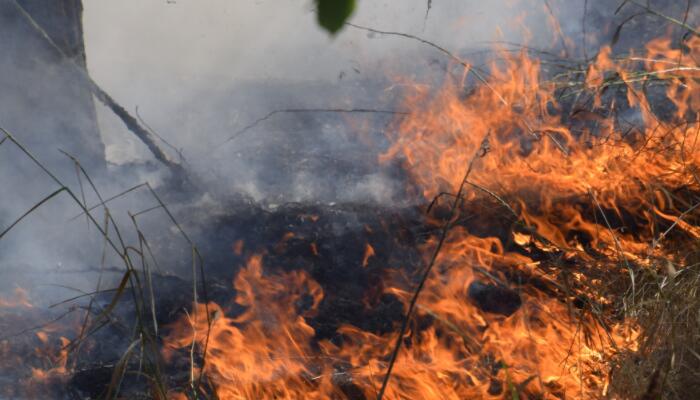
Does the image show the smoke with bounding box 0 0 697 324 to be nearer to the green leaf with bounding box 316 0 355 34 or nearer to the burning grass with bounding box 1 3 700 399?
the burning grass with bounding box 1 3 700 399

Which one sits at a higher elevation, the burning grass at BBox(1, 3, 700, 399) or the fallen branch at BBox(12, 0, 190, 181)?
the fallen branch at BBox(12, 0, 190, 181)

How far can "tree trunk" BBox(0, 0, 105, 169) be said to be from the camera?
11.2 ft

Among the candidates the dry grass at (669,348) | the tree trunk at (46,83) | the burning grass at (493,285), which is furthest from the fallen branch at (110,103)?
the dry grass at (669,348)

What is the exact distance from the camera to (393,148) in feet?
14.8

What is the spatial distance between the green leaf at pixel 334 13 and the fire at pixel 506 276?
4.80 feet

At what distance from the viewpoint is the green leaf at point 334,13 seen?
0.49 meters

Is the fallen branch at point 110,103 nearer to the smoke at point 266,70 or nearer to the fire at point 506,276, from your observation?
the smoke at point 266,70

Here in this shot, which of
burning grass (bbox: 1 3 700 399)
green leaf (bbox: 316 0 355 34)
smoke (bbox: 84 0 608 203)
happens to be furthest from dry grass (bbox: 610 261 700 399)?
smoke (bbox: 84 0 608 203)

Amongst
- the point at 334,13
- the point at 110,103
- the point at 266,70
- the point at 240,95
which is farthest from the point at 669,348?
the point at 266,70

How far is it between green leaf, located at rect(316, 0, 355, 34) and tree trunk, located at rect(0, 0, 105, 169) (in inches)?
132

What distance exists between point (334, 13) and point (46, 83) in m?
3.53

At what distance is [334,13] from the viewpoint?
0.49 m

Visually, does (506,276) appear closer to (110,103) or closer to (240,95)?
(110,103)

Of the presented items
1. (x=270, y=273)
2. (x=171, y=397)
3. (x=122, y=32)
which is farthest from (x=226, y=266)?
(x=122, y=32)
